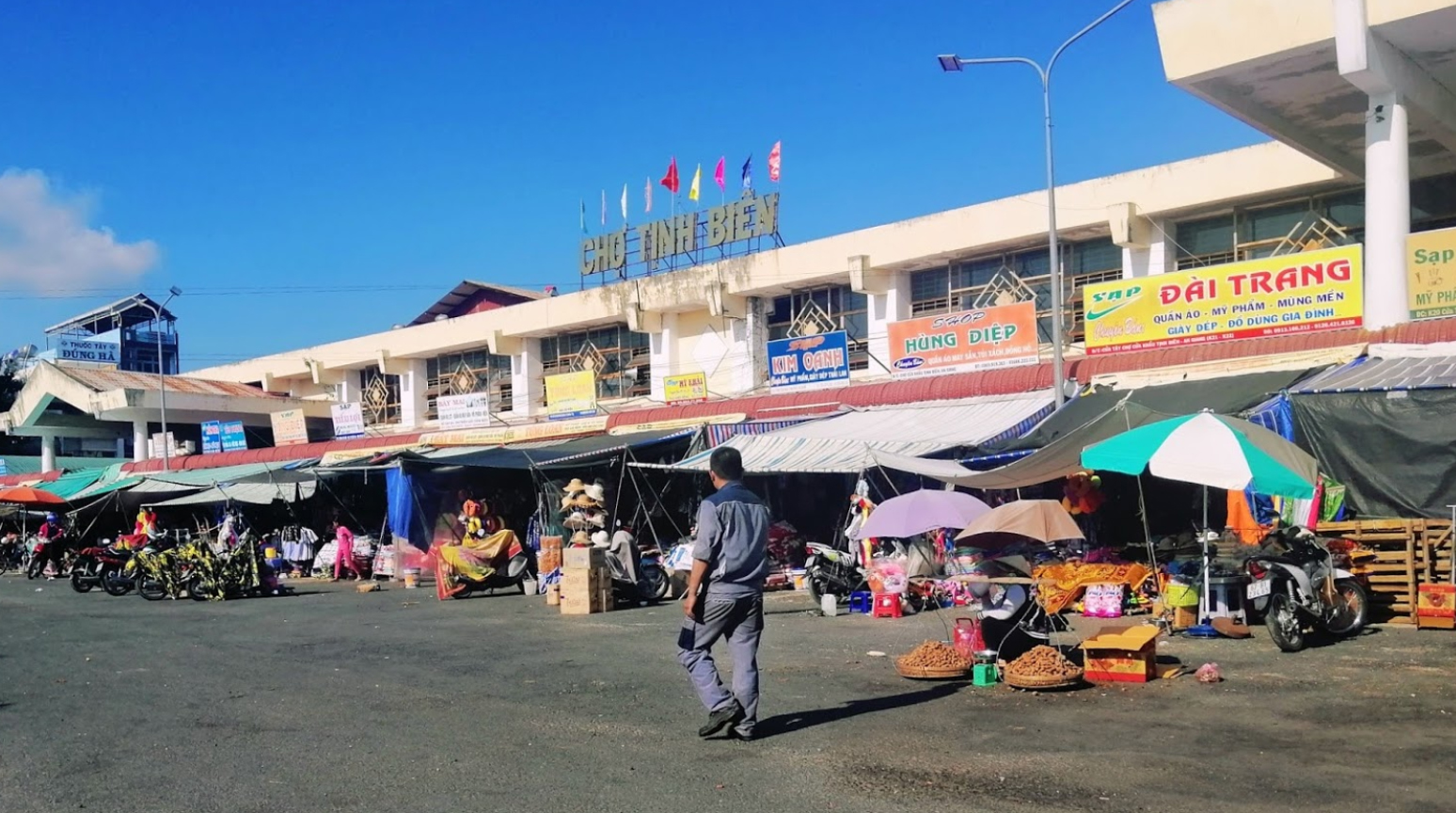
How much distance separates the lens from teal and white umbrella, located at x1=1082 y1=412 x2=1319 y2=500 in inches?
385

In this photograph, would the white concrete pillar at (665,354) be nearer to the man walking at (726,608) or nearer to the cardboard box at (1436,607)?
the cardboard box at (1436,607)

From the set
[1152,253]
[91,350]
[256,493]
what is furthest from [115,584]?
[91,350]

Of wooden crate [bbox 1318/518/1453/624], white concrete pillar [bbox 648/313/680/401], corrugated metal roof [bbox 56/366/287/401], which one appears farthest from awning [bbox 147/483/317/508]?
wooden crate [bbox 1318/518/1453/624]

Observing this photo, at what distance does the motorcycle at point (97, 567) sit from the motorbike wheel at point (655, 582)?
9669 mm

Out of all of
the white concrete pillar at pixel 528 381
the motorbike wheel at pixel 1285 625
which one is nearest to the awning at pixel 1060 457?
the motorbike wheel at pixel 1285 625

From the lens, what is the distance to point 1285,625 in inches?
367

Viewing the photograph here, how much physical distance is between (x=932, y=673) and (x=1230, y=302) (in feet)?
32.3

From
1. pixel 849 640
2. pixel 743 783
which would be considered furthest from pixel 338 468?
pixel 743 783

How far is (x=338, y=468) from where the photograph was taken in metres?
21.6

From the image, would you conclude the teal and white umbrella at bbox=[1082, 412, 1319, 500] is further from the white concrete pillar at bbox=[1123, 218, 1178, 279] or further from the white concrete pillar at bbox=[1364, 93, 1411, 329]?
the white concrete pillar at bbox=[1123, 218, 1178, 279]

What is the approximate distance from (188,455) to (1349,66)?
33839mm

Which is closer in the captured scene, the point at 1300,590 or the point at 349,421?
the point at 1300,590

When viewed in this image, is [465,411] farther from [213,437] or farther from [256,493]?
[213,437]

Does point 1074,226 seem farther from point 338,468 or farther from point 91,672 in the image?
point 91,672
